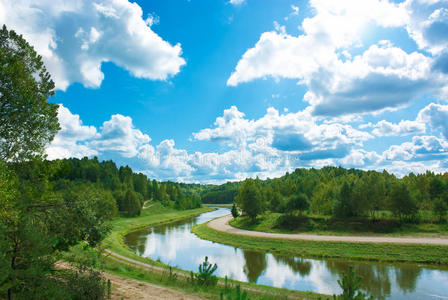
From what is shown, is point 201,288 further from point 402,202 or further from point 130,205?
point 130,205

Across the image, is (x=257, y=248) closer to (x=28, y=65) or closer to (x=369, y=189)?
(x=369, y=189)

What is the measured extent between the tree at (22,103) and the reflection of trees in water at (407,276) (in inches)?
1141

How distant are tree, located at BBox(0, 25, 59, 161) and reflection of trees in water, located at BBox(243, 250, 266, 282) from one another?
2205 centimetres

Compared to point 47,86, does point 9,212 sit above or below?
below

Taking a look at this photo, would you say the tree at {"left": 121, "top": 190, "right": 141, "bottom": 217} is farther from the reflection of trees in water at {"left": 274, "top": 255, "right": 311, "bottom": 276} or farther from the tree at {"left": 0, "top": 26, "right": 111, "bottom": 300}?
the tree at {"left": 0, "top": 26, "right": 111, "bottom": 300}

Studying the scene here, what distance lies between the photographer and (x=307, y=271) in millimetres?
29109

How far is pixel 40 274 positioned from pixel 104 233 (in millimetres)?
3571

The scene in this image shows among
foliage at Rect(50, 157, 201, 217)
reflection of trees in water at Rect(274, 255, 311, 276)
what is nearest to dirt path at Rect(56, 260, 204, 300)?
reflection of trees in water at Rect(274, 255, 311, 276)

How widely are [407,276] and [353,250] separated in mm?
8889

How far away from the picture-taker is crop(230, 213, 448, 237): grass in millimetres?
41844

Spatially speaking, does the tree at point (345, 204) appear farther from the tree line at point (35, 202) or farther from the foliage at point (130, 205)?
the foliage at point (130, 205)

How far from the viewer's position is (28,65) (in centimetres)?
1356

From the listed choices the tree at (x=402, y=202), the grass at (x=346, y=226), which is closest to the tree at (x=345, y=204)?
the grass at (x=346, y=226)

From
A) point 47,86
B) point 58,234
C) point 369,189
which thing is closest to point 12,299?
point 58,234
